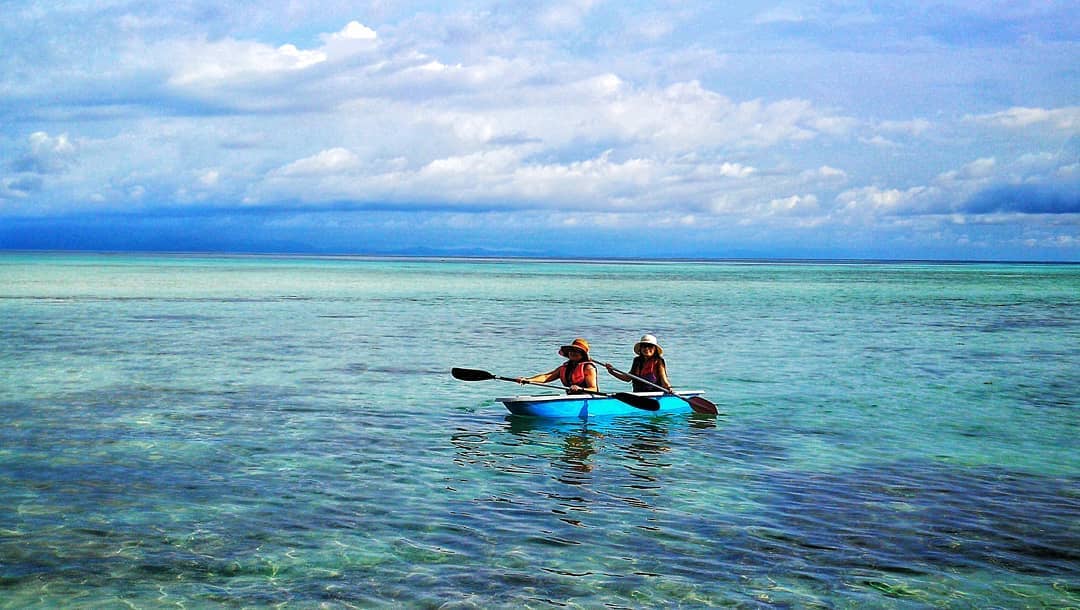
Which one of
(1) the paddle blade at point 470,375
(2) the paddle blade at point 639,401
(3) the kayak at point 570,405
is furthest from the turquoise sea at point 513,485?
(1) the paddle blade at point 470,375

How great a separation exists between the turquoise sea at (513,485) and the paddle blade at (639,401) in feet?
1.34

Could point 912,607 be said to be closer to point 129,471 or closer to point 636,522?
point 636,522

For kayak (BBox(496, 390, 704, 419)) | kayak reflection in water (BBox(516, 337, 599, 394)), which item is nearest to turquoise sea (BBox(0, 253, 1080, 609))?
kayak (BBox(496, 390, 704, 419))

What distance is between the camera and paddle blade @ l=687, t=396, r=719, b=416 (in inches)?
837

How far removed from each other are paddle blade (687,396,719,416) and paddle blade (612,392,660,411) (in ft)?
2.76

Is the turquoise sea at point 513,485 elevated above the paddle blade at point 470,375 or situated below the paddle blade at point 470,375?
below

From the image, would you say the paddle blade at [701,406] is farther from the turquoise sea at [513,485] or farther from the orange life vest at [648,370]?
the orange life vest at [648,370]

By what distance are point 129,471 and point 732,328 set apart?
115 feet

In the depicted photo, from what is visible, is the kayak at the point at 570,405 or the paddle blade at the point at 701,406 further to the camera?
the paddle blade at the point at 701,406

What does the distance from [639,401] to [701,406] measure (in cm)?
155

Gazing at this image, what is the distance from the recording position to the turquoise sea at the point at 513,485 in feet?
34.5

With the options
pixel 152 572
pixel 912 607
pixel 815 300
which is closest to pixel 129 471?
pixel 152 572

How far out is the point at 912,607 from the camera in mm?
10000

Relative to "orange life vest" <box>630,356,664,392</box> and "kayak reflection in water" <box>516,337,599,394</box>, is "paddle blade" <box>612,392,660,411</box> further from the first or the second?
"orange life vest" <box>630,356,664,392</box>
